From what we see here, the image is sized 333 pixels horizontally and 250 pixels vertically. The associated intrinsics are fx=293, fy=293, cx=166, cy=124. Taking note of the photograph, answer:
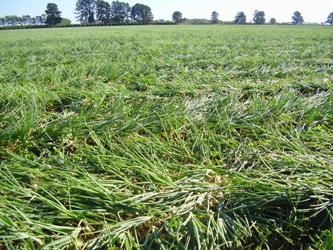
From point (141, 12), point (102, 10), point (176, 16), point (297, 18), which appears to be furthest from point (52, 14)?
point (297, 18)

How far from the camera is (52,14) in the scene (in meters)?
89.6

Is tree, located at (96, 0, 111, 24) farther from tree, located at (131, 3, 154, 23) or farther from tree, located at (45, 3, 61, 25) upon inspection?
tree, located at (45, 3, 61, 25)

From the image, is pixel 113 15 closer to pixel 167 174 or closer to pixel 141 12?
pixel 141 12

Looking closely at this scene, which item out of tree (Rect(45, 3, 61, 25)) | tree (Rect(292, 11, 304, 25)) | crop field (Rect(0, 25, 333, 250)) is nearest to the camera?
crop field (Rect(0, 25, 333, 250))

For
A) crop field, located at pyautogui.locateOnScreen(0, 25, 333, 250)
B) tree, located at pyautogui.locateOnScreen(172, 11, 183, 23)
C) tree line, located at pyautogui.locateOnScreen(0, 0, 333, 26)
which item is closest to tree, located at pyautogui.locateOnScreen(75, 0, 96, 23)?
tree line, located at pyautogui.locateOnScreen(0, 0, 333, 26)

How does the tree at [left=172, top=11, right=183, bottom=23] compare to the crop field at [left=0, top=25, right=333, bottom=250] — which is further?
the tree at [left=172, top=11, right=183, bottom=23]

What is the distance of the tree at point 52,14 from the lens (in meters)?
87.8

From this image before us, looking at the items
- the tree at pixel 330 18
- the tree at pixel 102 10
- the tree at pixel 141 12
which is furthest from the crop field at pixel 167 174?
the tree at pixel 330 18

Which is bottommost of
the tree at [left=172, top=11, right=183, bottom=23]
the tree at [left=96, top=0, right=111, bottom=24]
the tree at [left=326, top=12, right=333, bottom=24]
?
the tree at [left=326, top=12, right=333, bottom=24]

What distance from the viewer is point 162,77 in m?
4.85

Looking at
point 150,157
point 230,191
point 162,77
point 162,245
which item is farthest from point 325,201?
point 162,77

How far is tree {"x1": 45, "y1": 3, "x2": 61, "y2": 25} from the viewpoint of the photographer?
87750 mm

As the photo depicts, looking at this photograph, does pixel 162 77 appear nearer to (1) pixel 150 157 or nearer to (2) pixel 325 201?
(1) pixel 150 157

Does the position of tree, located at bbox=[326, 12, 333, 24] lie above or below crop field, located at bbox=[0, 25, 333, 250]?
below
